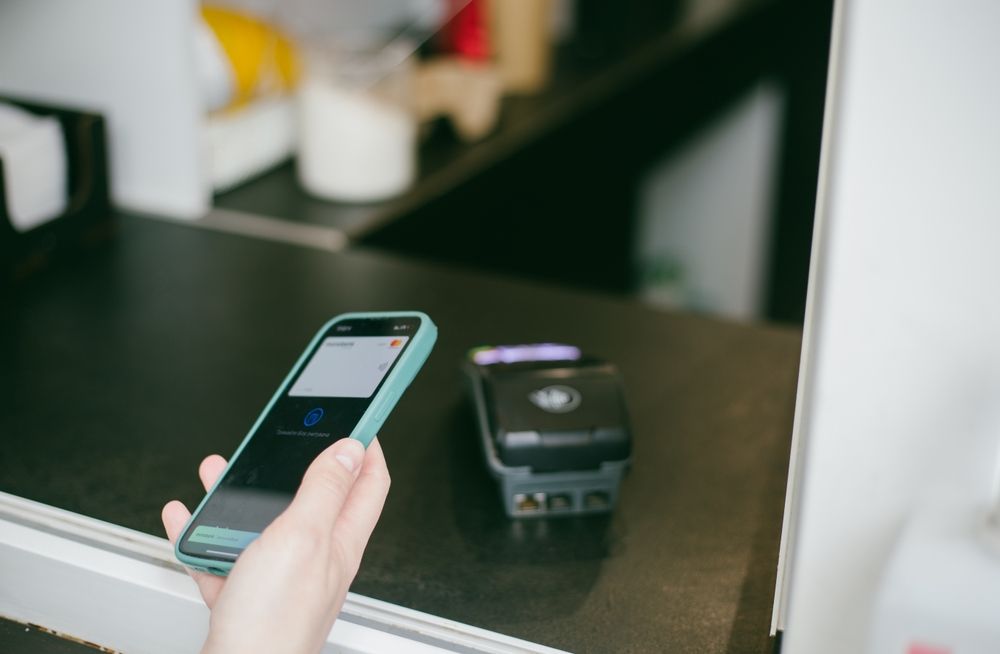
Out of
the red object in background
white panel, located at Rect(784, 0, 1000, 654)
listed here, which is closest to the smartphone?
white panel, located at Rect(784, 0, 1000, 654)

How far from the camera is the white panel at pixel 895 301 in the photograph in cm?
39

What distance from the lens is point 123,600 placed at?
1.93ft

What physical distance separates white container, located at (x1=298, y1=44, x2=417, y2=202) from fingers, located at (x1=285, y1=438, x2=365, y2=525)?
723 millimetres

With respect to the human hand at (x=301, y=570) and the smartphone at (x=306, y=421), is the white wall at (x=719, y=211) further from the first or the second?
the human hand at (x=301, y=570)

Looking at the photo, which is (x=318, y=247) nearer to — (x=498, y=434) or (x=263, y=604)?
(x=498, y=434)

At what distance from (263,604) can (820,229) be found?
12.2 inches

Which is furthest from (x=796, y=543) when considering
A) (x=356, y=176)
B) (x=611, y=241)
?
(x=611, y=241)

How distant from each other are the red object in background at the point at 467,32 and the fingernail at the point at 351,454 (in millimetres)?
1189

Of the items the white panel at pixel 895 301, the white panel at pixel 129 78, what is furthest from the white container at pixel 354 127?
the white panel at pixel 895 301

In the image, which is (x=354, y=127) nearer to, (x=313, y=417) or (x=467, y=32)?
(x=467, y=32)

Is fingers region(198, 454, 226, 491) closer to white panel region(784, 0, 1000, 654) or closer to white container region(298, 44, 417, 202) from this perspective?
white panel region(784, 0, 1000, 654)

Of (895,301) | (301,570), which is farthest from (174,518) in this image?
(895,301)

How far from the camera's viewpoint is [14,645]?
1.92 ft

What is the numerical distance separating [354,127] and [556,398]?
636mm
